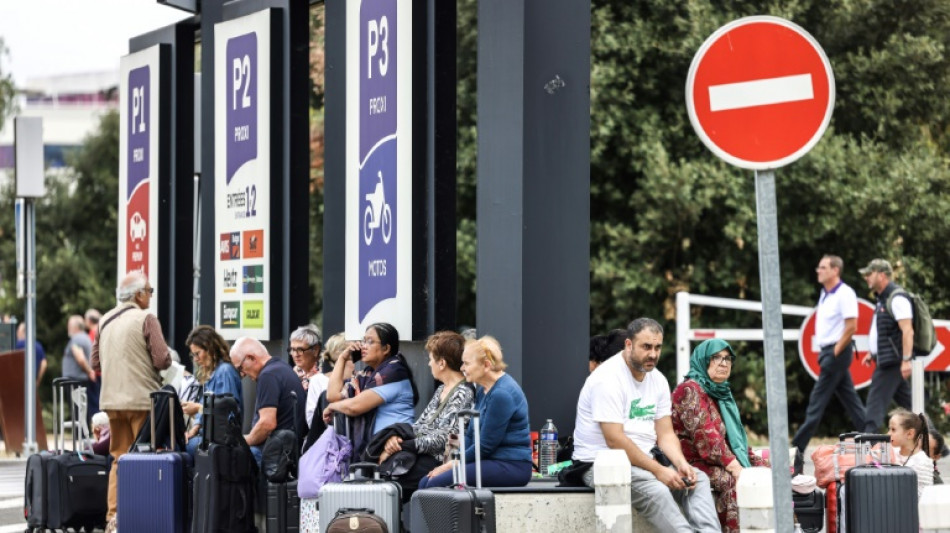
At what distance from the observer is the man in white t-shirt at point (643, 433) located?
10.0 metres

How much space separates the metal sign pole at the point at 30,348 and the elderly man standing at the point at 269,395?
11783 millimetres

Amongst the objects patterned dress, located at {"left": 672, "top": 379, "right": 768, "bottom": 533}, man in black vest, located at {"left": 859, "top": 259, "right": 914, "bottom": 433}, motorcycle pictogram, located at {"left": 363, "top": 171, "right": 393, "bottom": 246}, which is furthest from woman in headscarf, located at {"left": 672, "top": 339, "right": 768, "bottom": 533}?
man in black vest, located at {"left": 859, "top": 259, "right": 914, "bottom": 433}

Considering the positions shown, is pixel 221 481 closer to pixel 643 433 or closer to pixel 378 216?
pixel 378 216

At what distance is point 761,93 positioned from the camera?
7.14m

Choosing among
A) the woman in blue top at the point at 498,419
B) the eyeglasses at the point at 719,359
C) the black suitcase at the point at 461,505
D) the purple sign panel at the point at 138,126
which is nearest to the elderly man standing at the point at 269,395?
the woman in blue top at the point at 498,419

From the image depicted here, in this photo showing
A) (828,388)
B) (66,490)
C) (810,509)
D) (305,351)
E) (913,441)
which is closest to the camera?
(810,509)

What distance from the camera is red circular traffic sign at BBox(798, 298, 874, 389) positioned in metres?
17.9

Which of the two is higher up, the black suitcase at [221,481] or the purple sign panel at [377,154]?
the purple sign panel at [377,154]

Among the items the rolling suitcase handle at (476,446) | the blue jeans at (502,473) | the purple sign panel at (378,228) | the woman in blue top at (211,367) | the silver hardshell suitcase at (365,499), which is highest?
the purple sign panel at (378,228)

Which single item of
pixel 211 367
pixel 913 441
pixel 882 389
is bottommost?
pixel 913 441

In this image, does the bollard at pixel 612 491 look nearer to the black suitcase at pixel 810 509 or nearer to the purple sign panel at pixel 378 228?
the black suitcase at pixel 810 509

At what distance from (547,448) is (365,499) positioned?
1212 mm

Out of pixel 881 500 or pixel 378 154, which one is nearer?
pixel 881 500

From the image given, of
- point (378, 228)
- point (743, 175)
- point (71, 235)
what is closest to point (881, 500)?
point (378, 228)
